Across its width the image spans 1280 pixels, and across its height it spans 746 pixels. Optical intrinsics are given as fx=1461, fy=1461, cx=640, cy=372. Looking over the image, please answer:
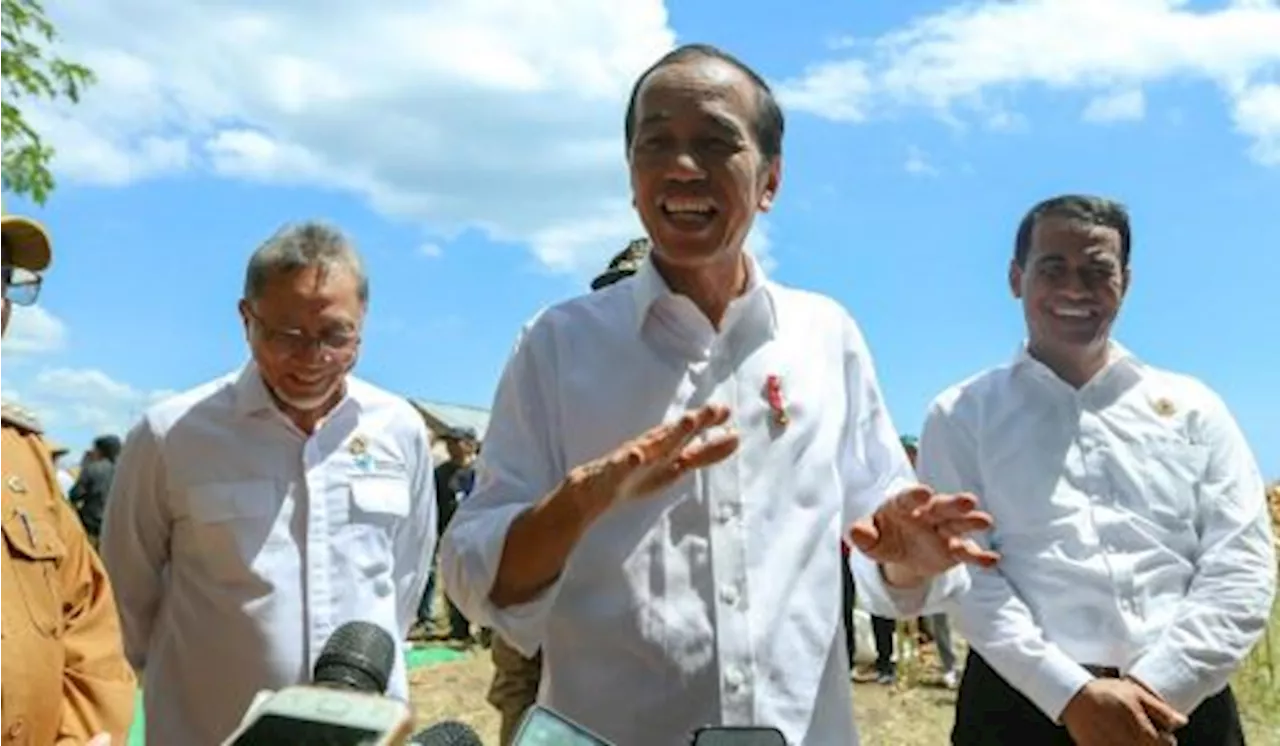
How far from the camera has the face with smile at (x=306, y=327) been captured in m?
3.51

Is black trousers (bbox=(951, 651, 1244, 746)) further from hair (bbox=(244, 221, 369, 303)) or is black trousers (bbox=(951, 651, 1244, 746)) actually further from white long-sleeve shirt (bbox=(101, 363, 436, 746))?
hair (bbox=(244, 221, 369, 303))

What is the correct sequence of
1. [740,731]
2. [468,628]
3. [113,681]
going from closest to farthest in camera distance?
[740,731] → [113,681] → [468,628]

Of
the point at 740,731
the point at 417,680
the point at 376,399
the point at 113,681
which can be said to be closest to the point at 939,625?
the point at 417,680

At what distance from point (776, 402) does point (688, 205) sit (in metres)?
0.37

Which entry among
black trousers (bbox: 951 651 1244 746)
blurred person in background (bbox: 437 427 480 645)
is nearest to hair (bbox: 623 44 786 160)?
black trousers (bbox: 951 651 1244 746)

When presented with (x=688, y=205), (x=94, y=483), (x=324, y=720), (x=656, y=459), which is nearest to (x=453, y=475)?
(x=94, y=483)

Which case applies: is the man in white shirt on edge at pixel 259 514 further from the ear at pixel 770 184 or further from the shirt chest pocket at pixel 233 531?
the ear at pixel 770 184

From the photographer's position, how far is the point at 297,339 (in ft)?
11.6

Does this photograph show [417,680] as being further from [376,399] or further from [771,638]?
[771,638]

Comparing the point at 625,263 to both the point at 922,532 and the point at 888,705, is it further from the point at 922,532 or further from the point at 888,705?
the point at 888,705

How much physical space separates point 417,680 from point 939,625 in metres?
4.07

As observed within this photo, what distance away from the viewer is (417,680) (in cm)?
1111

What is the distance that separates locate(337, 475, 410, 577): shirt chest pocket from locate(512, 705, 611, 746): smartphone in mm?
2467

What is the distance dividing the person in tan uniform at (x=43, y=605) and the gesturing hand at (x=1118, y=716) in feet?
6.79
